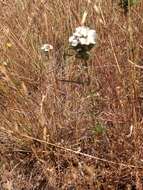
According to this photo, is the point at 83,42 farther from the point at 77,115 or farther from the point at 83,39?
the point at 77,115

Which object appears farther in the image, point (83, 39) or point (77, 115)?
point (77, 115)

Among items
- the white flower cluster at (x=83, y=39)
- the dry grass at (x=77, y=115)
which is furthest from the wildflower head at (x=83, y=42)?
the dry grass at (x=77, y=115)

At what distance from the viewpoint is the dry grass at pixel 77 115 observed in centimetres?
156

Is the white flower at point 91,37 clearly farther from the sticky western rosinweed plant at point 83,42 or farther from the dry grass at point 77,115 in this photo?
the dry grass at point 77,115

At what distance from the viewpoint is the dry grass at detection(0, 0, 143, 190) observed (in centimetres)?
156

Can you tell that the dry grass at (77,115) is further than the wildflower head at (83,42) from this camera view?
Yes

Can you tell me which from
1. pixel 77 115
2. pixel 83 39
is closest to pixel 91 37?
pixel 83 39

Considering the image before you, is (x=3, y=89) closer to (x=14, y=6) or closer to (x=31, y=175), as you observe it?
(x=31, y=175)

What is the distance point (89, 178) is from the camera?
1.52 metres

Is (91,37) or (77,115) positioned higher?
(91,37)

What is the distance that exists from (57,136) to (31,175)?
0.19 meters

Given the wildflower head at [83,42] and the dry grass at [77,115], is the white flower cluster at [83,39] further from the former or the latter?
the dry grass at [77,115]

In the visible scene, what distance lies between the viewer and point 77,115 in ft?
5.83

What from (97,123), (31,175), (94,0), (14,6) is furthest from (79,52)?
(14,6)
